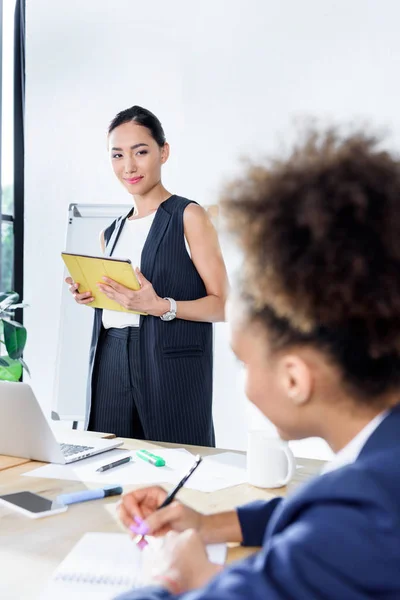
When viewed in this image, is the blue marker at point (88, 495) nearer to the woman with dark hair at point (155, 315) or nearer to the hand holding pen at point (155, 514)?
the hand holding pen at point (155, 514)

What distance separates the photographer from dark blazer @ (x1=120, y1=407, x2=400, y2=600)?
0.49 metres

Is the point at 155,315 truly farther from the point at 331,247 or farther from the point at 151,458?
the point at 331,247

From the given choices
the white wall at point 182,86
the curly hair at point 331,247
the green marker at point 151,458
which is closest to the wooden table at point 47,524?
the green marker at point 151,458

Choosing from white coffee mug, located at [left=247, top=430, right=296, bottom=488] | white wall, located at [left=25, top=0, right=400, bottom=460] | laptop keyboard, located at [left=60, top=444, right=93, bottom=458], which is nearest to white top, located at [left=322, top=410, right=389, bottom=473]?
white coffee mug, located at [left=247, top=430, right=296, bottom=488]

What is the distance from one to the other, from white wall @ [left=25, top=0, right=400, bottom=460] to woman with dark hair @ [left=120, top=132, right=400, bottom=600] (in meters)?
2.40

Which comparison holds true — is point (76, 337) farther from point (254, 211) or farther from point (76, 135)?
point (254, 211)

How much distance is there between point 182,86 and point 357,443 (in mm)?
2962

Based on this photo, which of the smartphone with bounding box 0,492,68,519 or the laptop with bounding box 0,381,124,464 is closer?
the smartphone with bounding box 0,492,68,519

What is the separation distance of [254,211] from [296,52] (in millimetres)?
2719

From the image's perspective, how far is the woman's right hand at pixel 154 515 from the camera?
86 centimetres

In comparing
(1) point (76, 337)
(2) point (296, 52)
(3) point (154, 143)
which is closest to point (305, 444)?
(1) point (76, 337)

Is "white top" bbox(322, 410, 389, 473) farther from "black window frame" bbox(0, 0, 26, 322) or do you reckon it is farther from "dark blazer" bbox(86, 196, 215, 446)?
"black window frame" bbox(0, 0, 26, 322)

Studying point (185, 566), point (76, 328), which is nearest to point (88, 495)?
point (185, 566)

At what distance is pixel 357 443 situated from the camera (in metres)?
0.64
